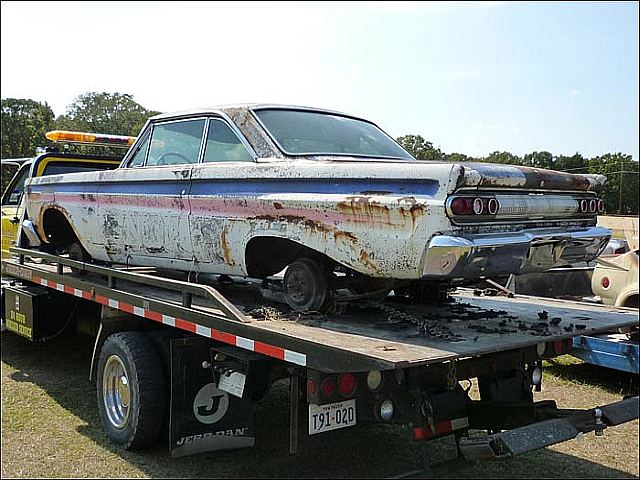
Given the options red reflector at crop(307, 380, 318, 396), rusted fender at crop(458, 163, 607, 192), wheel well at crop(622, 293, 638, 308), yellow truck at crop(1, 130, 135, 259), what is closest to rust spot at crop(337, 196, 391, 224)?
rusted fender at crop(458, 163, 607, 192)

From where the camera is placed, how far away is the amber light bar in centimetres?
855

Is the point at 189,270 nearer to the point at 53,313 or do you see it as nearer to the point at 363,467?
the point at 363,467

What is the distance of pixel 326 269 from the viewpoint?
4.41 m

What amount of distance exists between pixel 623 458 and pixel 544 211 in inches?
79.4

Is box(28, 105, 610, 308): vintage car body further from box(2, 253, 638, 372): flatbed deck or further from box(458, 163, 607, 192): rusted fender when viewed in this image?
box(2, 253, 638, 372): flatbed deck

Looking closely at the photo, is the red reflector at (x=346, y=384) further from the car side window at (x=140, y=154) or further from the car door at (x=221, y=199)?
the car side window at (x=140, y=154)

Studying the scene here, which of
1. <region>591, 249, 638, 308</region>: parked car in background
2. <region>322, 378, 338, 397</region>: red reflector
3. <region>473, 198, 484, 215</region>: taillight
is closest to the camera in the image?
<region>322, 378, 338, 397</region>: red reflector

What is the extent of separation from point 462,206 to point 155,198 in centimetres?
261

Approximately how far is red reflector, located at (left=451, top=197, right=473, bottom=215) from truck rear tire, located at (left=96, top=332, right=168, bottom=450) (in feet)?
7.90

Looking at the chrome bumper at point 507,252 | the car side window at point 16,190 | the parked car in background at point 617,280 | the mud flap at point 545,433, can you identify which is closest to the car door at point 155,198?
the chrome bumper at point 507,252

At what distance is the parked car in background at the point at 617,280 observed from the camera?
727cm

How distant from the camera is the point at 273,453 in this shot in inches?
199

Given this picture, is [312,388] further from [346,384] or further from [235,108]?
[235,108]

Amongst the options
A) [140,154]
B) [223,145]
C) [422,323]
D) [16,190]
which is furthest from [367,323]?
[16,190]
